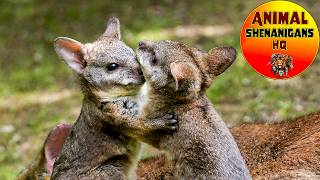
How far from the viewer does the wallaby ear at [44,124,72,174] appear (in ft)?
26.1

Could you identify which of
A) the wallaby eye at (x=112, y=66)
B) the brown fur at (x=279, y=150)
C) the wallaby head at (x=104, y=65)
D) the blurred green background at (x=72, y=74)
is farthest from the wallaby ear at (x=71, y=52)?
the blurred green background at (x=72, y=74)

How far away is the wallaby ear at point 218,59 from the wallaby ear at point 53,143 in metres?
2.17

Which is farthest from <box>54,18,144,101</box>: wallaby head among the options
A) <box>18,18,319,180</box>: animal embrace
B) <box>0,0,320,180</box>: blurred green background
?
<box>0,0,320,180</box>: blurred green background

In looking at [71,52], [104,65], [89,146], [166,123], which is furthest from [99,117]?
[166,123]

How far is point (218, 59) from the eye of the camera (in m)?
6.65

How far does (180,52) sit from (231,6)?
9.71 meters

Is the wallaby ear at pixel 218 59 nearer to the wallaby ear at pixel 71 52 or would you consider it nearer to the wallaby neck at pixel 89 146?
the wallaby neck at pixel 89 146

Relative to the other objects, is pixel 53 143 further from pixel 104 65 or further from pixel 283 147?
pixel 283 147

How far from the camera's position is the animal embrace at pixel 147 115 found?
6.09 metres

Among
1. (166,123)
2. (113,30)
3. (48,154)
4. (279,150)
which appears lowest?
(48,154)

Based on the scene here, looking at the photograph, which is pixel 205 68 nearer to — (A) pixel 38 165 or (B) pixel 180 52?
(B) pixel 180 52

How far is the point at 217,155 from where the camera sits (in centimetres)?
600

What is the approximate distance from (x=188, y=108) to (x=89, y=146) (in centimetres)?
119

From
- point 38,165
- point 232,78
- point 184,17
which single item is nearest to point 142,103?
point 38,165
